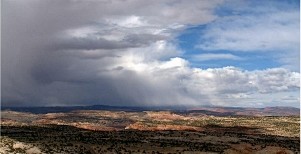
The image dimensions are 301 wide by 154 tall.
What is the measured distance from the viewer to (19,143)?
8488 cm

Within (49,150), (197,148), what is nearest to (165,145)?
(197,148)

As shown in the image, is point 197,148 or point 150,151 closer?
point 150,151

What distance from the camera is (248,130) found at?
173m

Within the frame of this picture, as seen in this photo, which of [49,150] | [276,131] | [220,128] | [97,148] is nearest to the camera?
[49,150]

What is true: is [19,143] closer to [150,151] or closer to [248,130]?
[150,151]

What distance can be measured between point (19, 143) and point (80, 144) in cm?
1302

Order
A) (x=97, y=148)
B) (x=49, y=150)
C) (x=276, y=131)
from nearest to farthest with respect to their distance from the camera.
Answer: (x=49, y=150)
(x=97, y=148)
(x=276, y=131)

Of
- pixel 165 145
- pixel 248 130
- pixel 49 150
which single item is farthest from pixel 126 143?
pixel 248 130

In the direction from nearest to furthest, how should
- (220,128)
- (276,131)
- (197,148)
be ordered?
1. (197,148)
2. (276,131)
3. (220,128)

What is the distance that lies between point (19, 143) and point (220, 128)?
110 metres

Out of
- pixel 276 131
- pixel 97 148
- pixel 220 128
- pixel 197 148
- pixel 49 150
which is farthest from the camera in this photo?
pixel 220 128

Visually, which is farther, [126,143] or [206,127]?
[206,127]

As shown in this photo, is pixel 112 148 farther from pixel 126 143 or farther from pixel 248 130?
pixel 248 130

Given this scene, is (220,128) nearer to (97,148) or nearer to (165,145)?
(165,145)
